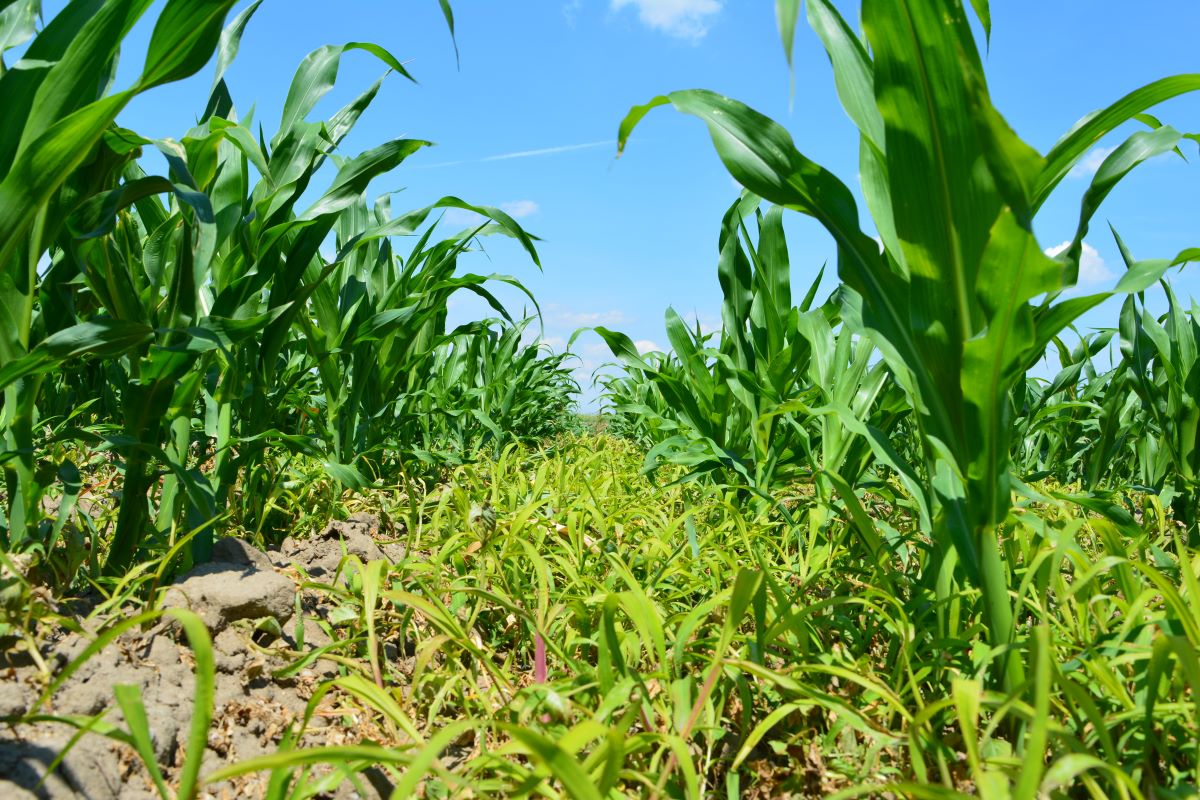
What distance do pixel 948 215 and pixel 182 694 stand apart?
121 cm

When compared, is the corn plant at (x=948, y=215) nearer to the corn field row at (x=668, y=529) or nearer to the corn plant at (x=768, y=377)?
the corn field row at (x=668, y=529)

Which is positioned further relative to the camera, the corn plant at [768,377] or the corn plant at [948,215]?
the corn plant at [768,377]

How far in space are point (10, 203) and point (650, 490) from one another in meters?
1.91

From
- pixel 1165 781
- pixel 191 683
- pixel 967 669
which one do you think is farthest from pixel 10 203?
pixel 1165 781

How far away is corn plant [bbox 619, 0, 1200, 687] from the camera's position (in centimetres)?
95

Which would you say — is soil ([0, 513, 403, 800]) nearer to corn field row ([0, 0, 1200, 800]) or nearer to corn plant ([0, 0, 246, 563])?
corn field row ([0, 0, 1200, 800])

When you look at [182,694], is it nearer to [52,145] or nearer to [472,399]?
[52,145]

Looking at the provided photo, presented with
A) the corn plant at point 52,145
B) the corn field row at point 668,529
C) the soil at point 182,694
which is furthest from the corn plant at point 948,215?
the soil at point 182,694

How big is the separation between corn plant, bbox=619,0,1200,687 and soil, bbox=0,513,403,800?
2.80 feet

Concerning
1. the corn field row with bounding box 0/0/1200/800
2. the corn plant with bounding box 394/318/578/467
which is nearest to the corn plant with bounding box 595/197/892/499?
the corn field row with bounding box 0/0/1200/800

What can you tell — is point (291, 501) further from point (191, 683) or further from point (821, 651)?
point (821, 651)

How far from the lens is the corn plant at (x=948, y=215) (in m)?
0.95

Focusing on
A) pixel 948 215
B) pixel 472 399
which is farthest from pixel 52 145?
pixel 472 399

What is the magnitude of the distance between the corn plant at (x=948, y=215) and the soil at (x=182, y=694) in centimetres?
85
